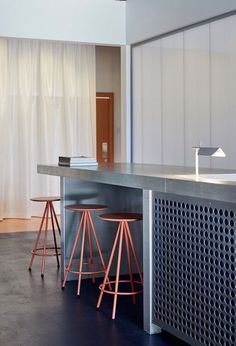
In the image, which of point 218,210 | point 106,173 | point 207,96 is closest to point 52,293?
point 106,173

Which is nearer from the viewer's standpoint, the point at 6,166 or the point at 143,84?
the point at 143,84

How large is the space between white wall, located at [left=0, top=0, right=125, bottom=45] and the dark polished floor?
320 cm

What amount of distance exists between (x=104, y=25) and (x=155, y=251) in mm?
4603

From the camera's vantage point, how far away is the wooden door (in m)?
10.1

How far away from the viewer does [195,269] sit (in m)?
3.17

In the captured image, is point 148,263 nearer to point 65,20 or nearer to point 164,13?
point 164,13

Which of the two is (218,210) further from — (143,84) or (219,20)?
(143,84)

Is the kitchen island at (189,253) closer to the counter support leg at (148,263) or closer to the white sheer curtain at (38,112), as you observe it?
the counter support leg at (148,263)

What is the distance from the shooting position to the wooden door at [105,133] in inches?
398

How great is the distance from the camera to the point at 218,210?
2936 mm

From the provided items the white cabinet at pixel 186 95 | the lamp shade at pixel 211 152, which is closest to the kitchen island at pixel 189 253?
the lamp shade at pixel 211 152

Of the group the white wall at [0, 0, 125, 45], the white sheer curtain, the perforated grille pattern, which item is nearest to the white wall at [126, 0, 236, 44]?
the white wall at [0, 0, 125, 45]

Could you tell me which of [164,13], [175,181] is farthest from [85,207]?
[164,13]

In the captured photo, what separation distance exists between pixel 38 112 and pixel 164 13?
3.24 m
